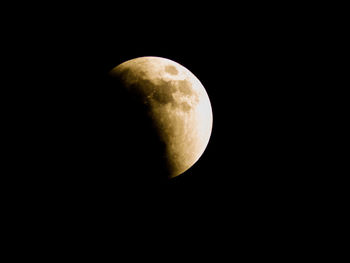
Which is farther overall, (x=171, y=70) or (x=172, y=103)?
(x=171, y=70)

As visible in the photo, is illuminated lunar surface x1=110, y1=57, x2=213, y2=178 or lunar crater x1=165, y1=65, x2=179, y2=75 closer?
illuminated lunar surface x1=110, y1=57, x2=213, y2=178

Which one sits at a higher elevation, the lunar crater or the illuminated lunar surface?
the lunar crater

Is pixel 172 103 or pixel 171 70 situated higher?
pixel 171 70

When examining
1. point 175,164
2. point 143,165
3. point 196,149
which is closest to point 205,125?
point 196,149

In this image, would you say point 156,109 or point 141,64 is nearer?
point 156,109

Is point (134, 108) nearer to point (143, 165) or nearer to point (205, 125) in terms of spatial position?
point (143, 165)

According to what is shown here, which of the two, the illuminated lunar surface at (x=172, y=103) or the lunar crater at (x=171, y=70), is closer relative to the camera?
the illuminated lunar surface at (x=172, y=103)

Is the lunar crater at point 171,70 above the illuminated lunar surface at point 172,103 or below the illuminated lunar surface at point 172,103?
above

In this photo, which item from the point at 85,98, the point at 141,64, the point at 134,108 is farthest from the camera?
the point at 141,64
